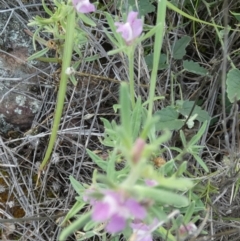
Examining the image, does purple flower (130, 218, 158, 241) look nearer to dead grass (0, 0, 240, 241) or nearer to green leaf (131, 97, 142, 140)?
green leaf (131, 97, 142, 140)

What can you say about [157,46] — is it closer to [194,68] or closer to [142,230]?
[194,68]

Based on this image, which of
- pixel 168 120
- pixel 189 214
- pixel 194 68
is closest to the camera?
pixel 189 214

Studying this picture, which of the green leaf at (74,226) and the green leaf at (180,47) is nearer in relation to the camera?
the green leaf at (74,226)

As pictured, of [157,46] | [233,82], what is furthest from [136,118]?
[233,82]

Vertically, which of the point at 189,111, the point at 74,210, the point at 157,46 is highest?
the point at 157,46

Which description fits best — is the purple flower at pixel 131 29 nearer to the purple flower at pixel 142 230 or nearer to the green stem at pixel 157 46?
the green stem at pixel 157 46

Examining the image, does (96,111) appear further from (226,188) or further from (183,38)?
(226,188)

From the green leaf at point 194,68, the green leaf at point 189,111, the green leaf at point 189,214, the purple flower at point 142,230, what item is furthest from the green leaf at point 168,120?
the purple flower at point 142,230
